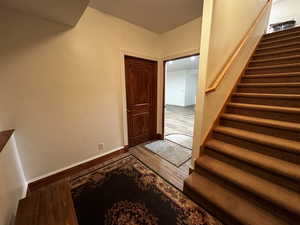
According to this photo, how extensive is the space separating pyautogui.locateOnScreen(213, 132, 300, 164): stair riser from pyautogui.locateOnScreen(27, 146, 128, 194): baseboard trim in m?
2.01

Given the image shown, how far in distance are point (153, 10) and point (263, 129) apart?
8.09ft

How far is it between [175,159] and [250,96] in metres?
1.75

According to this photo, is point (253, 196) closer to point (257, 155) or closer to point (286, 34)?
point (257, 155)

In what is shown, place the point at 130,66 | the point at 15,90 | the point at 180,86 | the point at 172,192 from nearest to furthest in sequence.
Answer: the point at 15,90 < the point at 172,192 < the point at 130,66 < the point at 180,86

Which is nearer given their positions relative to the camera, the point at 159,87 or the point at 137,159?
the point at 137,159

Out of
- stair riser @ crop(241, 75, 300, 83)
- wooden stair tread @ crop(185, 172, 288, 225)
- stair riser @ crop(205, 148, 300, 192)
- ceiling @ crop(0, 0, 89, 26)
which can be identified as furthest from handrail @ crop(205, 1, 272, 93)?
ceiling @ crop(0, 0, 89, 26)

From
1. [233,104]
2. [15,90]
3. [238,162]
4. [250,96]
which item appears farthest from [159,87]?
[15,90]

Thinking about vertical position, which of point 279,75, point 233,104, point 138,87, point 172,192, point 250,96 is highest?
point 279,75

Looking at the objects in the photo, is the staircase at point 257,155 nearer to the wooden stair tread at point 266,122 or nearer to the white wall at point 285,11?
the wooden stair tread at point 266,122

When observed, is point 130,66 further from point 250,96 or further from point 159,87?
point 250,96

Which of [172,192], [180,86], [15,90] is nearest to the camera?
[15,90]

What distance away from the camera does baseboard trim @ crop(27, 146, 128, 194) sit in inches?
69.6

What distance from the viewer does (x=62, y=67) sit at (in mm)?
1772

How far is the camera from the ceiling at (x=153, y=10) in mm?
1835
